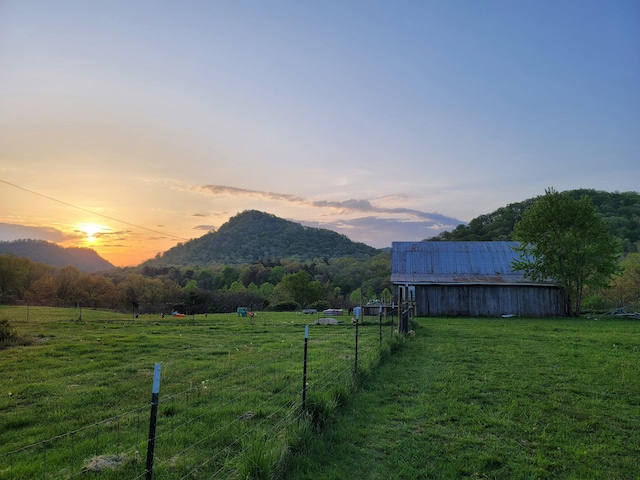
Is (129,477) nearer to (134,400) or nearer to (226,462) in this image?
(226,462)

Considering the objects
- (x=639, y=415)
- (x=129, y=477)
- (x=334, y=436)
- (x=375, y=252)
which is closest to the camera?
(x=129, y=477)

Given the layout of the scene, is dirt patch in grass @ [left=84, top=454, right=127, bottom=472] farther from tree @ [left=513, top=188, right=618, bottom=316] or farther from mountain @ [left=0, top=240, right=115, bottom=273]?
mountain @ [left=0, top=240, right=115, bottom=273]

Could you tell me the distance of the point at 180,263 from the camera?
100062 millimetres

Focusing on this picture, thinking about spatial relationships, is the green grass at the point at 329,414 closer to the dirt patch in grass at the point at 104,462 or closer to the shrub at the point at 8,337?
the dirt patch in grass at the point at 104,462

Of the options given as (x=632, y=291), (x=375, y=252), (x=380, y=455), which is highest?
(x=375, y=252)

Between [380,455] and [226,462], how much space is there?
199 centimetres

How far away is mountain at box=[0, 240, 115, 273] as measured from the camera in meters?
67.8

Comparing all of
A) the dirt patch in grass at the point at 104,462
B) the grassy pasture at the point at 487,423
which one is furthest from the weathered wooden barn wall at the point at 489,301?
the dirt patch in grass at the point at 104,462

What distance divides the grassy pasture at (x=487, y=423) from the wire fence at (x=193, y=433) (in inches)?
27.2

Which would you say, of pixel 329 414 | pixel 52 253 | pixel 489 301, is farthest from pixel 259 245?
pixel 329 414

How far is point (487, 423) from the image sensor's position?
6180mm

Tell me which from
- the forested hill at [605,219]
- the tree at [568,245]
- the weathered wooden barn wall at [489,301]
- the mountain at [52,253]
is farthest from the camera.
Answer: the mountain at [52,253]

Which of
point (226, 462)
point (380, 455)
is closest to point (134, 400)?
point (226, 462)

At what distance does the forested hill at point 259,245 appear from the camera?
338 feet
